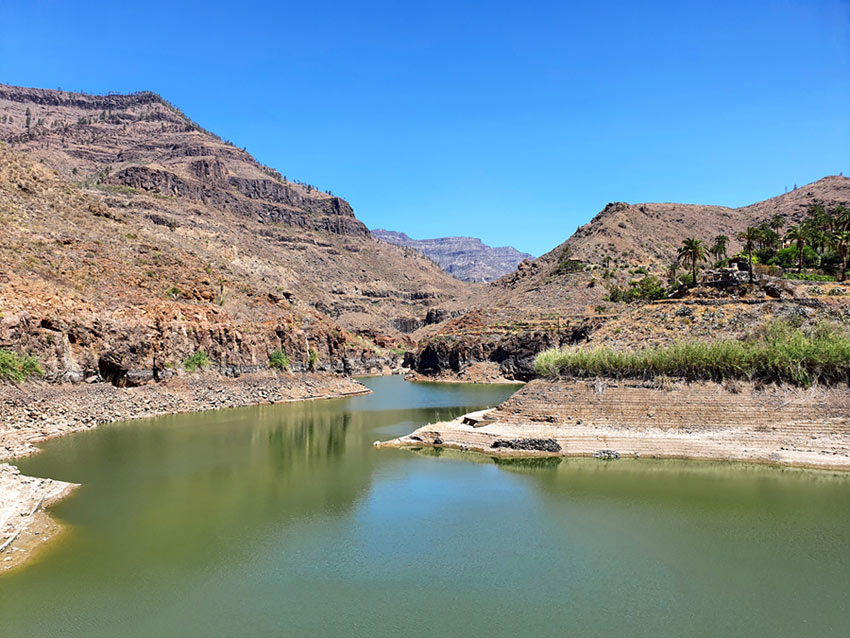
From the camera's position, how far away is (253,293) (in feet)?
240

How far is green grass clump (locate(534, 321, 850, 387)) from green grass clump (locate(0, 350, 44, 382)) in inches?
1356

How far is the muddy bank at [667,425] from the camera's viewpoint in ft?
88.9

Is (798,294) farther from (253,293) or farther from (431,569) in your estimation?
(253,293)

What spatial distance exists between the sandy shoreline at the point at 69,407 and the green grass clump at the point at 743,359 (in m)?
25.8

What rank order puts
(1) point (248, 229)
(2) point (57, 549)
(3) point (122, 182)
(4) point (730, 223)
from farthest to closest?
1. (1) point (248, 229)
2. (3) point (122, 182)
3. (4) point (730, 223)
4. (2) point (57, 549)

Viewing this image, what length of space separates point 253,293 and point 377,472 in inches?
1967

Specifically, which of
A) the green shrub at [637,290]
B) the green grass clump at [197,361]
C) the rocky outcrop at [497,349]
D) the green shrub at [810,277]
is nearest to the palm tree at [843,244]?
the green shrub at [810,277]

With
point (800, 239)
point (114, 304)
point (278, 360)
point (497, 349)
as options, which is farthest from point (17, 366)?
point (800, 239)

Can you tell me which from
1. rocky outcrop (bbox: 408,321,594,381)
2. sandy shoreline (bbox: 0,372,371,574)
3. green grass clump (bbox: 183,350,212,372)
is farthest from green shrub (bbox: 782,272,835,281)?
green grass clump (bbox: 183,350,212,372)

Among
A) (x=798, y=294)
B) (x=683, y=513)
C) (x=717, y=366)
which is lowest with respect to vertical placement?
(x=683, y=513)

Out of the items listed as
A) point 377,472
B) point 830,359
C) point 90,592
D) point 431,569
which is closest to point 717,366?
point 830,359

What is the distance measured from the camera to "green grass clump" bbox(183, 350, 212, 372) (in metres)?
53.4

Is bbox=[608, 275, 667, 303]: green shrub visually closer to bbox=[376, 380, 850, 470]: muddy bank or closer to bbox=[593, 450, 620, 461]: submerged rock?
bbox=[376, 380, 850, 470]: muddy bank

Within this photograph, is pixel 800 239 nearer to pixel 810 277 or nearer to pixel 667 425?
pixel 810 277
